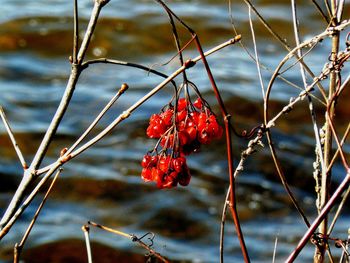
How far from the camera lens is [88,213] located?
6.36 metres

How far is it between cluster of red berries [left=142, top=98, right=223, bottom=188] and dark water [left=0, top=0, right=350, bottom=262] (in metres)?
3.68

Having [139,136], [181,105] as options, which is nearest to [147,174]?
[181,105]

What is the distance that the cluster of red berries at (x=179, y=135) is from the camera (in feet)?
7.13

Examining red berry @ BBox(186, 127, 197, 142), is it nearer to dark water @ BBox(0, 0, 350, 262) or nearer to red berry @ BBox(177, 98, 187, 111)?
red berry @ BBox(177, 98, 187, 111)

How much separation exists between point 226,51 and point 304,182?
2.51 metres

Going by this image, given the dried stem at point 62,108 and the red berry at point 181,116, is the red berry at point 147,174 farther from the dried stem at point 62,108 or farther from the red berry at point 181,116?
the dried stem at point 62,108

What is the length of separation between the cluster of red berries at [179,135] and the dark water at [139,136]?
3676mm

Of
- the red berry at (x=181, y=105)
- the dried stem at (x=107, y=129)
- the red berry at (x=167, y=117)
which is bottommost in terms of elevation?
the dried stem at (x=107, y=129)

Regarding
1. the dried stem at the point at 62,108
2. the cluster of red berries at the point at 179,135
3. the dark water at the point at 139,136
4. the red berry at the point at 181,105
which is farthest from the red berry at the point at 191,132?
the dark water at the point at 139,136

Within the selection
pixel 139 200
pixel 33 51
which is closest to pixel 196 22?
pixel 33 51

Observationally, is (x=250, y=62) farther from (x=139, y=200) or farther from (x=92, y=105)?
(x=139, y=200)

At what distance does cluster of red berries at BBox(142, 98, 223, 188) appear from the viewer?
2174mm

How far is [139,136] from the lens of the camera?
7.45m

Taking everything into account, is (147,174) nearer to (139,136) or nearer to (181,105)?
(181,105)
